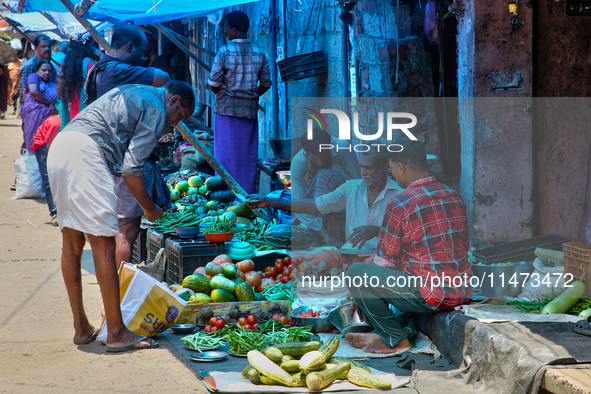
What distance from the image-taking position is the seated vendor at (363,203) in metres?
5.00

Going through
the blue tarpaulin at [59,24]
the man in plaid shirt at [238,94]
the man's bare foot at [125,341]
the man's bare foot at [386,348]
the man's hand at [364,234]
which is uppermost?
the blue tarpaulin at [59,24]

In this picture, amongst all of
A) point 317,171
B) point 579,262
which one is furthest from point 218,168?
point 579,262

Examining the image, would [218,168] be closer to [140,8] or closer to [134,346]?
[140,8]

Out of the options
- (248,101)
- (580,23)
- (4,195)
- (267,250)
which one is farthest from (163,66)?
(580,23)

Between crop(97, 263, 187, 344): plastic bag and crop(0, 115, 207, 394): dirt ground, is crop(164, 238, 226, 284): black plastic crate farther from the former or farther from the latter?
crop(97, 263, 187, 344): plastic bag

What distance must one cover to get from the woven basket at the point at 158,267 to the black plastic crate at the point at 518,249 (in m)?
2.53

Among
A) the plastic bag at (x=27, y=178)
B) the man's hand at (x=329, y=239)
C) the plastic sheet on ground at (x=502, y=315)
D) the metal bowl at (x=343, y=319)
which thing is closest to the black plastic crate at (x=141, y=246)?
the man's hand at (x=329, y=239)

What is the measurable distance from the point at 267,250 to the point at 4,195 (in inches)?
270

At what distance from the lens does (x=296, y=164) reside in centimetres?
587

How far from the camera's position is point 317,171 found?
5.80 meters

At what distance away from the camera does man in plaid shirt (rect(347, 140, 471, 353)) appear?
3.92 meters

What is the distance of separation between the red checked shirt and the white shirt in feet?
3.30

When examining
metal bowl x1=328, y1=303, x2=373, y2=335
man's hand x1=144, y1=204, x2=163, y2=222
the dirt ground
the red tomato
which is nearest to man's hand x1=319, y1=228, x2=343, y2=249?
the red tomato

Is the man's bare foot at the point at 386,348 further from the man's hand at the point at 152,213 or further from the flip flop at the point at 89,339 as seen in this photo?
the flip flop at the point at 89,339
